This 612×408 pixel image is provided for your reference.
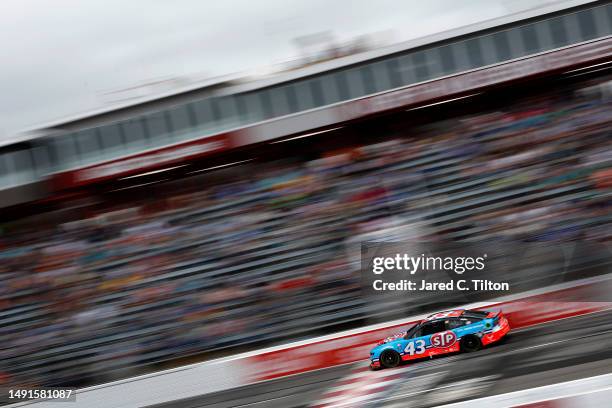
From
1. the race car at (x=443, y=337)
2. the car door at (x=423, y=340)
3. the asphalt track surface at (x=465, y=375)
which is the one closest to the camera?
the asphalt track surface at (x=465, y=375)

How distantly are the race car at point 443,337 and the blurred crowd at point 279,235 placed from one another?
197cm

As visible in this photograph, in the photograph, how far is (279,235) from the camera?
47.2ft

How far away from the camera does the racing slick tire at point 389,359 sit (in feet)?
36.4

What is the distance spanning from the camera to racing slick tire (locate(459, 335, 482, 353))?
10.5m

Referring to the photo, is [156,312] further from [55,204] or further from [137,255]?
[55,204]

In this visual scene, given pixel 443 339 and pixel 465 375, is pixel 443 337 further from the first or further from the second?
pixel 465 375

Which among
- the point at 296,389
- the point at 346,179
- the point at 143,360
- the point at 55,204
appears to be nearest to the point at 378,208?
the point at 346,179

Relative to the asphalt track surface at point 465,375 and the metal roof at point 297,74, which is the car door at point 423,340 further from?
the metal roof at point 297,74

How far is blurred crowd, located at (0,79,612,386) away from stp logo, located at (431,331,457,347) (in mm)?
2293

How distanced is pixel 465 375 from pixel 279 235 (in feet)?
19.8

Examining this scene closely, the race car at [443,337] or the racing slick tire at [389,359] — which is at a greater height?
the race car at [443,337]

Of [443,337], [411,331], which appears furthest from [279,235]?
[443,337]

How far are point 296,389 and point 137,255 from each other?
5.45m

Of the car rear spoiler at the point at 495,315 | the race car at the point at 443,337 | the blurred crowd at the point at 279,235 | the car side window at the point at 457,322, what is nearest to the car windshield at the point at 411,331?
the race car at the point at 443,337
